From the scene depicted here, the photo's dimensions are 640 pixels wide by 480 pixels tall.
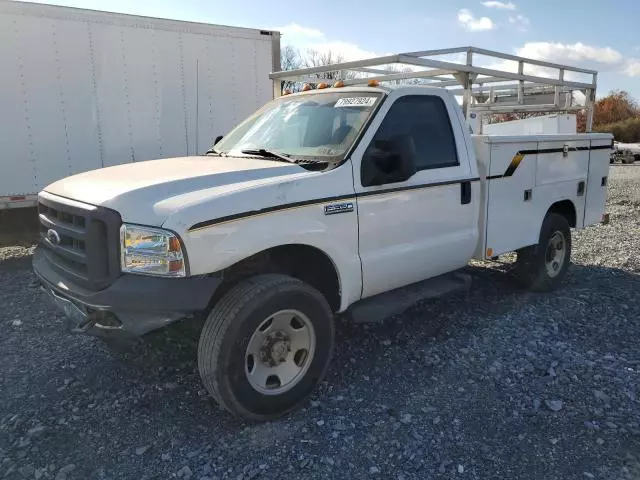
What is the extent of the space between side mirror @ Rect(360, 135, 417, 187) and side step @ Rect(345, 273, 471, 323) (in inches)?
35.1

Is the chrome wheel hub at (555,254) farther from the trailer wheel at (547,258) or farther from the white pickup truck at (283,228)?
the white pickup truck at (283,228)

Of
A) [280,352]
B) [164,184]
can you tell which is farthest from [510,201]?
[164,184]

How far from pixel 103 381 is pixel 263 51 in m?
6.27

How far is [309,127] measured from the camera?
13.4 ft

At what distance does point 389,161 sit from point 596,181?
12.3 ft

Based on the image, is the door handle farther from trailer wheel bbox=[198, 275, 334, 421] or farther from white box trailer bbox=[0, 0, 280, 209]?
white box trailer bbox=[0, 0, 280, 209]

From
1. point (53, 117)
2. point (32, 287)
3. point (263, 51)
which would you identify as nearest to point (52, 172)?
point (53, 117)

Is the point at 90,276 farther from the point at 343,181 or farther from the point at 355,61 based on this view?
the point at 355,61

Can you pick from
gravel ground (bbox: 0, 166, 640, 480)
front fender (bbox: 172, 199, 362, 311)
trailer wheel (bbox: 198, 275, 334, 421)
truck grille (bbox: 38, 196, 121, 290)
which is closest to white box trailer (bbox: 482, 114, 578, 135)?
gravel ground (bbox: 0, 166, 640, 480)

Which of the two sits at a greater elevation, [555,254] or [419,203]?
[419,203]

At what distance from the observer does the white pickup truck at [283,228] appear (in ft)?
9.55

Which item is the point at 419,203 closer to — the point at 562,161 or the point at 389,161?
the point at 389,161

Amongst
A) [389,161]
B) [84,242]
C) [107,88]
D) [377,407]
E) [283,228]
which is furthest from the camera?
[107,88]

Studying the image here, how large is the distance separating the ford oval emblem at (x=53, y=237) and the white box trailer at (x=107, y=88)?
13.0ft
